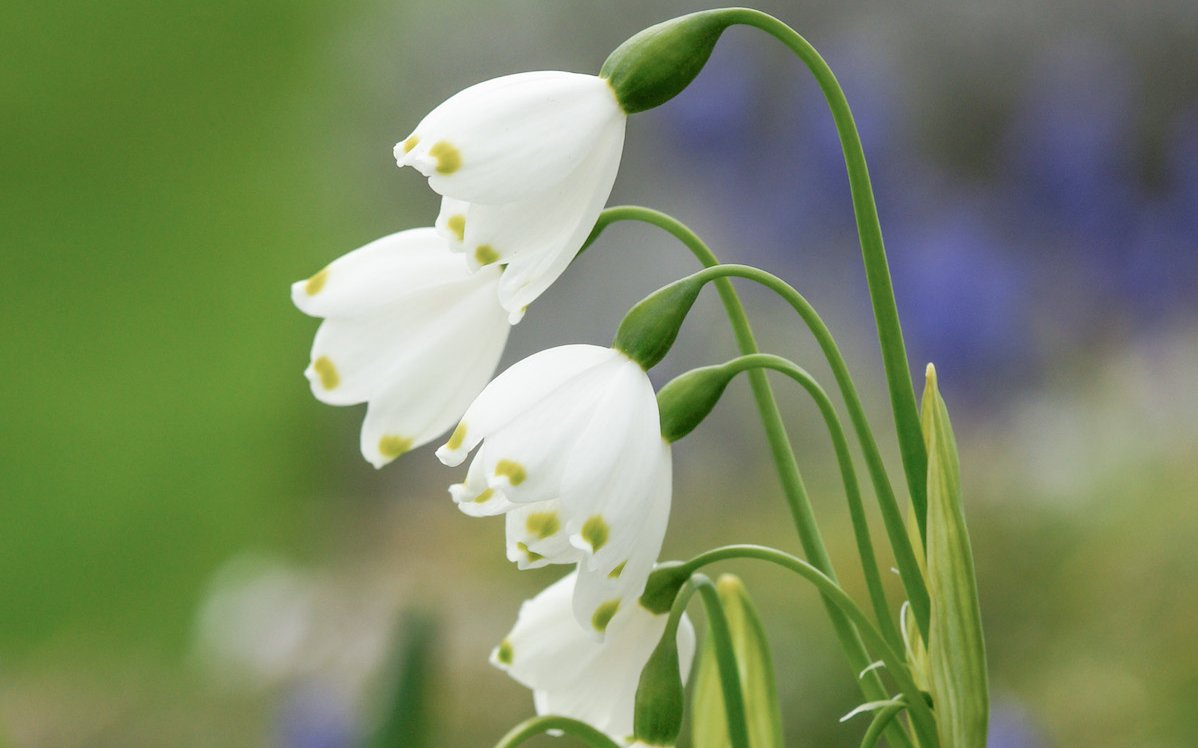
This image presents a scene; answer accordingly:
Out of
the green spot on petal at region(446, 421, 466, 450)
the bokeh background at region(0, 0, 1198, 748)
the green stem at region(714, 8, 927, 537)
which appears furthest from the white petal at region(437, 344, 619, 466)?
the bokeh background at region(0, 0, 1198, 748)

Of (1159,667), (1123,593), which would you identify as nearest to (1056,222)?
(1123,593)

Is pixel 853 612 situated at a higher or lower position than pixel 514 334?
lower

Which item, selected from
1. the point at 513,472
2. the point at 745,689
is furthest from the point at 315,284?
the point at 745,689

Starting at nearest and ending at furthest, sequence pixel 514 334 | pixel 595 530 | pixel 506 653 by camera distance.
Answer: pixel 595 530 → pixel 506 653 → pixel 514 334

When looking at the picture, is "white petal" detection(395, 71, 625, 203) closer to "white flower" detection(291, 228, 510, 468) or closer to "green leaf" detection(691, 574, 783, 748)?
"white flower" detection(291, 228, 510, 468)

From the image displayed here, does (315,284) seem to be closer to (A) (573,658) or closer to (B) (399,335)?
(B) (399,335)

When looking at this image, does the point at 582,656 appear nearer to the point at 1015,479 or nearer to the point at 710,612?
the point at 710,612
